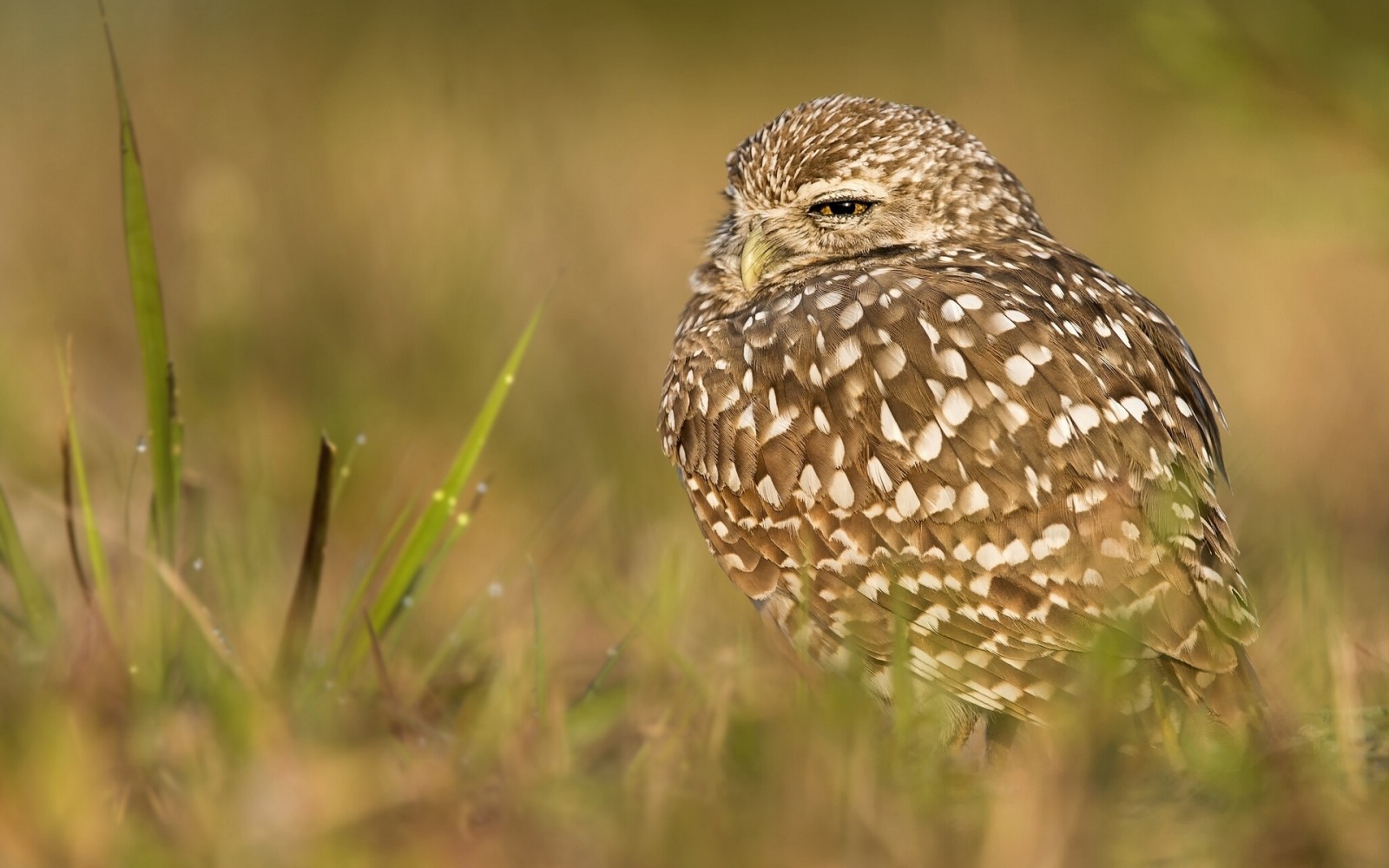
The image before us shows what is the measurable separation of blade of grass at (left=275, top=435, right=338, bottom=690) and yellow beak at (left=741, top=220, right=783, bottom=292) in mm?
1322

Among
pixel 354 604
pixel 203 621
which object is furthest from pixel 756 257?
pixel 203 621

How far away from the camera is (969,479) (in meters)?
2.98

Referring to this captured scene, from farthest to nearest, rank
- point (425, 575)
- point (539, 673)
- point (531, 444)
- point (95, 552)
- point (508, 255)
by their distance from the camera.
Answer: point (508, 255)
point (531, 444)
point (425, 575)
point (95, 552)
point (539, 673)

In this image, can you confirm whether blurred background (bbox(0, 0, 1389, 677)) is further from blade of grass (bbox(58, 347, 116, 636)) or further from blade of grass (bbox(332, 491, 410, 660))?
blade of grass (bbox(332, 491, 410, 660))

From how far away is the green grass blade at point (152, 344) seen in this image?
2943 millimetres

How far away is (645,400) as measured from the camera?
5.88m

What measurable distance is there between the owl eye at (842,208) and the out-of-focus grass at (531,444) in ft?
2.46

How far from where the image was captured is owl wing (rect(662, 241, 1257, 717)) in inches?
114

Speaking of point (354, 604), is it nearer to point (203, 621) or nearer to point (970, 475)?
point (203, 621)

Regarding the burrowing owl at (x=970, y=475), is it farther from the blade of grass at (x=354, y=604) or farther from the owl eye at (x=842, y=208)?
the blade of grass at (x=354, y=604)

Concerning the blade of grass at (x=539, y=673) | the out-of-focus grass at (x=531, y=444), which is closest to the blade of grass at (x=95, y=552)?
the out-of-focus grass at (x=531, y=444)

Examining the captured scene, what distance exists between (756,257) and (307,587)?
1552mm

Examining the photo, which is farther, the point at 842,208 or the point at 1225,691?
the point at 842,208

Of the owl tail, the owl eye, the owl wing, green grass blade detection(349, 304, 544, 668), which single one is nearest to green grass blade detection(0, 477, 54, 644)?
green grass blade detection(349, 304, 544, 668)
